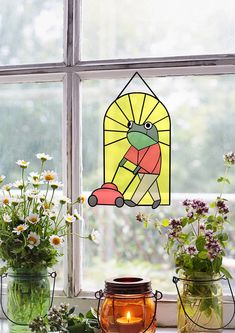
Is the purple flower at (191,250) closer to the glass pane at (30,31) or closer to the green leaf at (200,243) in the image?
the green leaf at (200,243)

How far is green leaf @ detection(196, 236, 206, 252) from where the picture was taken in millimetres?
1675

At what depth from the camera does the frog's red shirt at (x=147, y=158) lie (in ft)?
6.18

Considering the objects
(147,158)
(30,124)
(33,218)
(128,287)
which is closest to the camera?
(128,287)

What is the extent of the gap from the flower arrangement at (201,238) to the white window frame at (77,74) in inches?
8.8

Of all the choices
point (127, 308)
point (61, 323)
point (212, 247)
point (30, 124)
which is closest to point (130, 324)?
point (127, 308)

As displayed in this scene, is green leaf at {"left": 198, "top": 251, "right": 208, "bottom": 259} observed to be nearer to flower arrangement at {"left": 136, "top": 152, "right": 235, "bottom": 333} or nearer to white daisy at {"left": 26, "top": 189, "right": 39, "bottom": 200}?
flower arrangement at {"left": 136, "top": 152, "right": 235, "bottom": 333}

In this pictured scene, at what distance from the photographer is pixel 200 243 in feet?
5.50

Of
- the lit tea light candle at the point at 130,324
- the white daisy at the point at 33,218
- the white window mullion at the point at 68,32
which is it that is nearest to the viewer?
the lit tea light candle at the point at 130,324

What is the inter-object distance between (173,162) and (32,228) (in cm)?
47

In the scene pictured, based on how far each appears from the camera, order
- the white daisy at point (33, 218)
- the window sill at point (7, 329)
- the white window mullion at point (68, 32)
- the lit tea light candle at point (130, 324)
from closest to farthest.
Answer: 1. the lit tea light candle at point (130, 324)
2. the white daisy at point (33, 218)
3. the window sill at point (7, 329)
4. the white window mullion at point (68, 32)

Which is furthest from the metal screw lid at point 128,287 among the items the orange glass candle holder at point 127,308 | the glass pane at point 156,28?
the glass pane at point 156,28

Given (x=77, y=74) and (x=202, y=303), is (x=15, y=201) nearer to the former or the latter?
(x=77, y=74)

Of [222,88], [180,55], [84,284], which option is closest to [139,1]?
[180,55]

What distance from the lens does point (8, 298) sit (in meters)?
1.79
